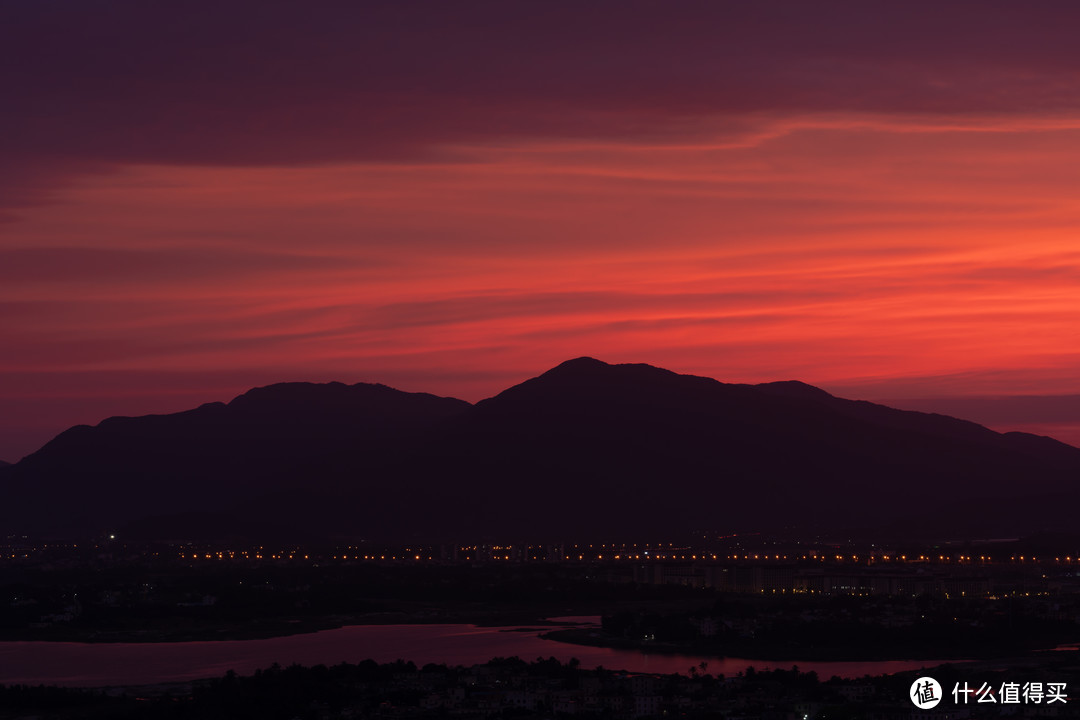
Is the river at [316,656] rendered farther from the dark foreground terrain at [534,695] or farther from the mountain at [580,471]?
the mountain at [580,471]

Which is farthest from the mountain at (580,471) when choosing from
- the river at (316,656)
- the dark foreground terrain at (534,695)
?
the dark foreground terrain at (534,695)

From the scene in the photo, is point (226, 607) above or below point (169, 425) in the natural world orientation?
below

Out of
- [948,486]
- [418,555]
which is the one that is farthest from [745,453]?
[418,555]

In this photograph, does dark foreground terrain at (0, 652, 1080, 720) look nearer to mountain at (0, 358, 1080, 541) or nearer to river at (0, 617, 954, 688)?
river at (0, 617, 954, 688)

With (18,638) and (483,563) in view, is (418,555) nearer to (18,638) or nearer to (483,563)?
(483,563)

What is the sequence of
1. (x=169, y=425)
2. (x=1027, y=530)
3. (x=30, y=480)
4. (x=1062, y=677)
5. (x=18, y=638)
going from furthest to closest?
(x=169, y=425), (x=30, y=480), (x=1027, y=530), (x=18, y=638), (x=1062, y=677)

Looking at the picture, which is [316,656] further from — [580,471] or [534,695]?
[580,471]
